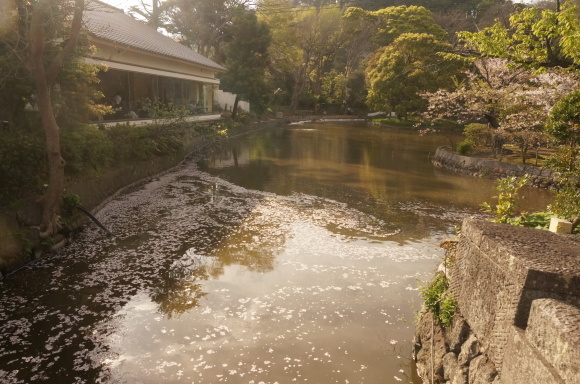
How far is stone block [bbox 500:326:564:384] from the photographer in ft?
8.50

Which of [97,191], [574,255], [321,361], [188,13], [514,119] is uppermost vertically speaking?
[188,13]

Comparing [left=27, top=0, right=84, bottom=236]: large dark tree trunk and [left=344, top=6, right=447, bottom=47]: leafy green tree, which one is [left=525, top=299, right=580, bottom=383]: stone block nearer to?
[left=27, top=0, right=84, bottom=236]: large dark tree trunk

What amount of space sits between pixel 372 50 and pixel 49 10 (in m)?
56.7

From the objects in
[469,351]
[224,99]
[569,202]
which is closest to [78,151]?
[469,351]

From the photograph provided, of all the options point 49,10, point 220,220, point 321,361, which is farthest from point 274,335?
point 49,10

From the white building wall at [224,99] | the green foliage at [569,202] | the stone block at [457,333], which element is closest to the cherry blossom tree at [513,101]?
the green foliage at [569,202]

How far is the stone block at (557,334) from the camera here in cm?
241

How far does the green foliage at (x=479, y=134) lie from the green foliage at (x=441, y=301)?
695 inches

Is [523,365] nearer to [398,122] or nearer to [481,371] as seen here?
[481,371]

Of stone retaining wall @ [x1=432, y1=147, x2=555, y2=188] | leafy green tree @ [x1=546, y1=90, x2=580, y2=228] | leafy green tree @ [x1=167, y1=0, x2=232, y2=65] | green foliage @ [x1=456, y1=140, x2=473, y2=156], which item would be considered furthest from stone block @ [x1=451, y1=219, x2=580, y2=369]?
leafy green tree @ [x1=167, y1=0, x2=232, y2=65]

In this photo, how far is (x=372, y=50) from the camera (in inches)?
2336

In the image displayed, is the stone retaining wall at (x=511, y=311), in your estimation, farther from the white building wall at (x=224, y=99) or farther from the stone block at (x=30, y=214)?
the white building wall at (x=224, y=99)

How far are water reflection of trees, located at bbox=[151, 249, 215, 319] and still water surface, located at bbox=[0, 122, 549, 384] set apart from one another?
0.03 metres

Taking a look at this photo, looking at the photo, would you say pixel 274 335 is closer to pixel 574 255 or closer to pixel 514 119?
pixel 574 255
